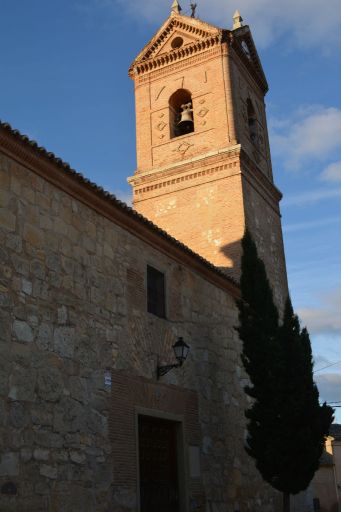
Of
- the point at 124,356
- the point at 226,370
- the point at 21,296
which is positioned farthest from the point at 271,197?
the point at 21,296

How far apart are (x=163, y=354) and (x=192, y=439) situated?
4.87ft

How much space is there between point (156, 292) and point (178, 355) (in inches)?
48.5

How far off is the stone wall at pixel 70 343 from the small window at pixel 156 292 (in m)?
0.12

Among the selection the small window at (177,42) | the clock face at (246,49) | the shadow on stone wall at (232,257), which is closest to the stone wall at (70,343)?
the shadow on stone wall at (232,257)

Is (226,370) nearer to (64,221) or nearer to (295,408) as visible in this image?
(295,408)

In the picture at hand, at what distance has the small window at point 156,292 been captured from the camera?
9.77 metres

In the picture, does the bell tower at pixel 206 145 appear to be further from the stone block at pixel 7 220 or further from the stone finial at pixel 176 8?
the stone block at pixel 7 220

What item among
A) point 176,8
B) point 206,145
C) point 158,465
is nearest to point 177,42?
point 176,8

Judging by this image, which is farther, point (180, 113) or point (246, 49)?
point (246, 49)

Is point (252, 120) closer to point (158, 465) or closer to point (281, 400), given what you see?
point (281, 400)

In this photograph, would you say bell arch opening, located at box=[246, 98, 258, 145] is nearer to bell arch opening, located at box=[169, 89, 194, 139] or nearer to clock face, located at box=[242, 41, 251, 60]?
clock face, located at box=[242, 41, 251, 60]

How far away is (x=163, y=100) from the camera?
16594 mm

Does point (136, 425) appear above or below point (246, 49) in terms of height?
below

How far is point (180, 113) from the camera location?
55.2ft
